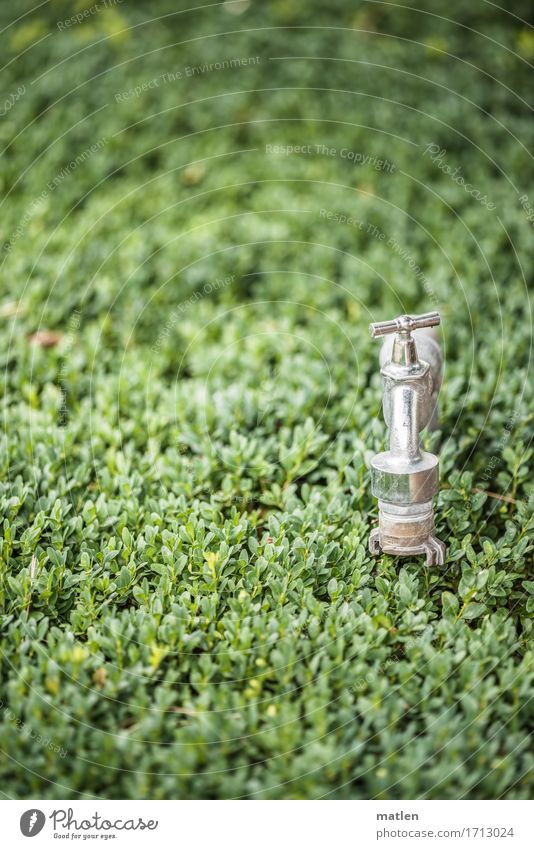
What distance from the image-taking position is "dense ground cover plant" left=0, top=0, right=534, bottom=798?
1.96 m

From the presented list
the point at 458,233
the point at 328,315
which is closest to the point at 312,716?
the point at 328,315

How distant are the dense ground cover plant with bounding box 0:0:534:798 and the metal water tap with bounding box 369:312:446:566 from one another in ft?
0.34

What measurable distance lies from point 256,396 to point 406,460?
2.81 ft

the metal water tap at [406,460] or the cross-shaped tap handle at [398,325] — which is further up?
the cross-shaped tap handle at [398,325]

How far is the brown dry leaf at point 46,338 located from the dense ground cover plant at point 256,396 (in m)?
0.01

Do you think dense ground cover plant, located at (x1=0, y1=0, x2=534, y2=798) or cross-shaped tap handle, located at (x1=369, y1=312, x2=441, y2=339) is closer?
dense ground cover plant, located at (x1=0, y1=0, x2=534, y2=798)

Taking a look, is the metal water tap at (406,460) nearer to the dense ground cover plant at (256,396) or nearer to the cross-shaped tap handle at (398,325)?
the cross-shaped tap handle at (398,325)

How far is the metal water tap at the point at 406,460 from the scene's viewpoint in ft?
7.18

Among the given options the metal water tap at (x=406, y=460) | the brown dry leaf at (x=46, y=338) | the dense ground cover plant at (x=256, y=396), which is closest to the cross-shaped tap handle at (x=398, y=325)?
the metal water tap at (x=406, y=460)

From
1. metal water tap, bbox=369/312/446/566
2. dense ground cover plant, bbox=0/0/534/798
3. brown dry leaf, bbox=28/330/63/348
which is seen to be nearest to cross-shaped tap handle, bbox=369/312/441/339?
metal water tap, bbox=369/312/446/566

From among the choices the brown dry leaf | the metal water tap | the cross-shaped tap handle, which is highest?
the brown dry leaf

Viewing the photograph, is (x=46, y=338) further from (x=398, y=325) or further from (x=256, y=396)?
(x=398, y=325)

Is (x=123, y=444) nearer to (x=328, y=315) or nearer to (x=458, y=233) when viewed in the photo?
(x=328, y=315)

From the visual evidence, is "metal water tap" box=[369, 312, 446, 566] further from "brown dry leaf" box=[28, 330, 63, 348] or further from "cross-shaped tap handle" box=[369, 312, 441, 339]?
"brown dry leaf" box=[28, 330, 63, 348]
